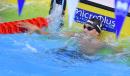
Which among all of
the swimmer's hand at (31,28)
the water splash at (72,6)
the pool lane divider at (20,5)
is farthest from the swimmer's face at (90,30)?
the pool lane divider at (20,5)

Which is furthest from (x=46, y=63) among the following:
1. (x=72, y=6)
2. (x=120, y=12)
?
(x=120, y=12)

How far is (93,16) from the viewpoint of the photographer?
481 centimetres

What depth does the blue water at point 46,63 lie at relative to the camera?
4.11 metres

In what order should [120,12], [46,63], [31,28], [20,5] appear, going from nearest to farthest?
[46,63] < [120,12] < [31,28] < [20,5]

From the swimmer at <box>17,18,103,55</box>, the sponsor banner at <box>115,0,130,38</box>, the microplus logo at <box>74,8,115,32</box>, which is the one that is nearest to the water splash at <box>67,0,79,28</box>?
the microplus logo at <box>74,8,115,32</box>

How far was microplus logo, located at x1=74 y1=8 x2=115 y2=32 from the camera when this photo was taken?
4.68 metres

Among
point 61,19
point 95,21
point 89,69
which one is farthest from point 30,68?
point 61,19

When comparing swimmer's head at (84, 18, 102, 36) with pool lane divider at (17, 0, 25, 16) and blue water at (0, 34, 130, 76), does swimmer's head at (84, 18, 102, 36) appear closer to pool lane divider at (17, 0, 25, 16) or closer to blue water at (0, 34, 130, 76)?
blue water at (0, 34, 130, 76)

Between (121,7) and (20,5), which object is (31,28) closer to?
(20,5)

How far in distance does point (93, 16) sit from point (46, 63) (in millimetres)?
946

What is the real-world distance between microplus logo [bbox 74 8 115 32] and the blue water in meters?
0.45

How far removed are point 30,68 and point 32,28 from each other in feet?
2.38

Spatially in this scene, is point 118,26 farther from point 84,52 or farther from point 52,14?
point 52,14

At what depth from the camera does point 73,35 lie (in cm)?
471
